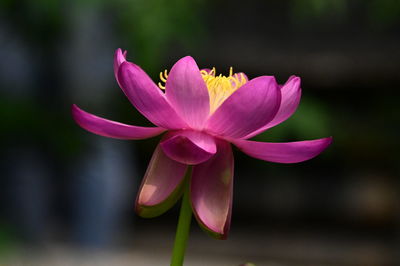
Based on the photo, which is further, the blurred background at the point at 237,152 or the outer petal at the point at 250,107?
the blurred background at the point at 237,152

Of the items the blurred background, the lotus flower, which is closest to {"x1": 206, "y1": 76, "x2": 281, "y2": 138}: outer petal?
the lotus flower

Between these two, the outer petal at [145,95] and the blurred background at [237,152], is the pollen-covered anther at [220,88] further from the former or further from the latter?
the blurred background at [237,152]

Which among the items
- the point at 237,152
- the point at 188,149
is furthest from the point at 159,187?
the point at 237,152

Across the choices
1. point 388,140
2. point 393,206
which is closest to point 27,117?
point 388,140

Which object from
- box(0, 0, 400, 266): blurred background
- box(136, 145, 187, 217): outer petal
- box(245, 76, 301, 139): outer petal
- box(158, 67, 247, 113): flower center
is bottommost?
box(136, 145, 187, 217): outer petal

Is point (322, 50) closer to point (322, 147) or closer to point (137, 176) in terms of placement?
point (137, 176)

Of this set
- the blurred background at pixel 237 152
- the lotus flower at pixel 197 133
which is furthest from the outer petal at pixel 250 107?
the blurred background at pixel 237 152

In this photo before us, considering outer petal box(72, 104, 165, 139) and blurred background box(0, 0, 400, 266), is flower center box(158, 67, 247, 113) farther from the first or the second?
blurred background box(0, 0, 400, 266)

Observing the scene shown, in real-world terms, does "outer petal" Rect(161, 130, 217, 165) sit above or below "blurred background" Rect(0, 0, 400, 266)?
below

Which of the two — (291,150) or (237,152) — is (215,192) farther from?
(237,152)
